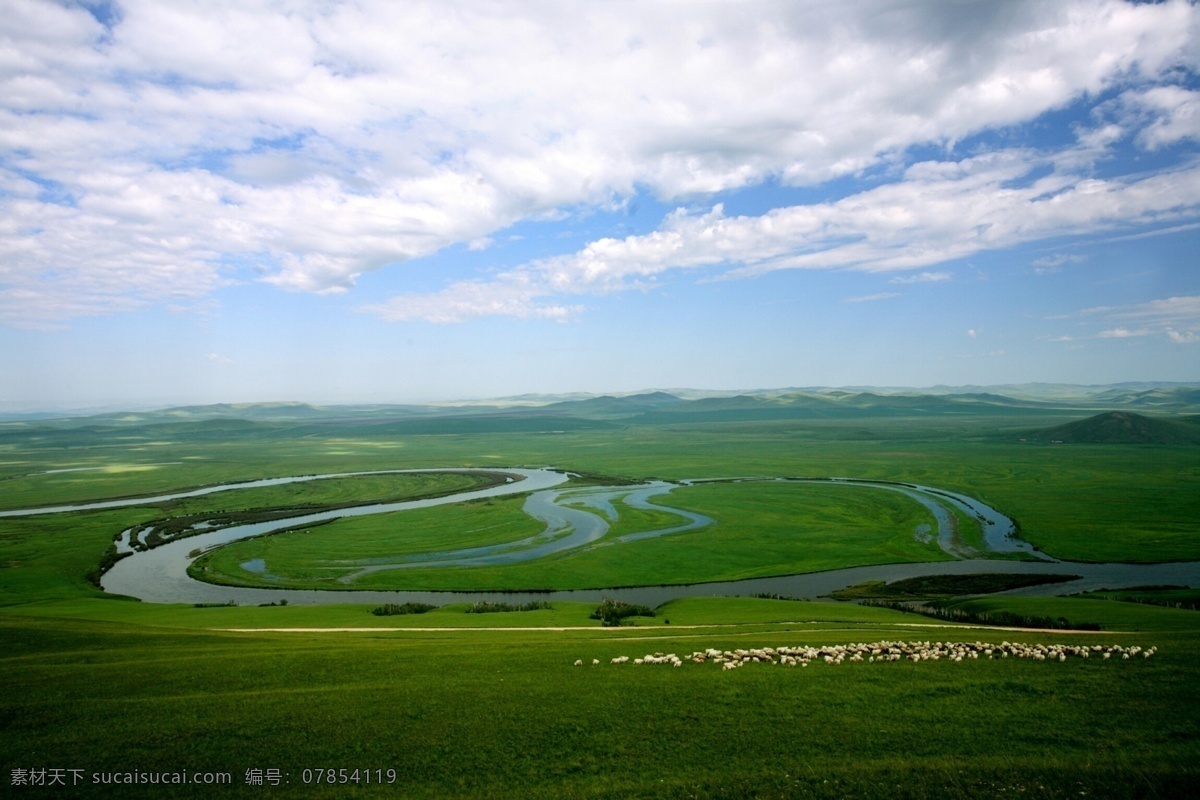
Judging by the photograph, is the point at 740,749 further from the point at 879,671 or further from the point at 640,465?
the point at 640,465

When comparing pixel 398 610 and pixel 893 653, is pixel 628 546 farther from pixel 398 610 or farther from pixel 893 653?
pixel 893 653

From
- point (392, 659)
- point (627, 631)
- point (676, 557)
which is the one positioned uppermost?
point (392, 659)

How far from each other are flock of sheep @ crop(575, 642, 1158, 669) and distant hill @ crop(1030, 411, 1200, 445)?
481ft

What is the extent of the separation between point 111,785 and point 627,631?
17.7 meters

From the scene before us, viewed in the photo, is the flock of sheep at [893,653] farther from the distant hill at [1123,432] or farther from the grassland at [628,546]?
the distant hill at [1123,432]

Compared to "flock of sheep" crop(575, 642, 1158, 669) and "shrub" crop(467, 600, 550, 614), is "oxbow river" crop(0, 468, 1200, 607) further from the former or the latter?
"flock of sheep" crop(575, 642, 1158, 669)

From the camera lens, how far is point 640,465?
396 feet

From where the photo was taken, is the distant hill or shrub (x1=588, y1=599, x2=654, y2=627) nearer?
shrub (x1=588, y1=599, x2=654, y2=627)

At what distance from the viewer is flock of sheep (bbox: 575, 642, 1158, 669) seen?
1730cm

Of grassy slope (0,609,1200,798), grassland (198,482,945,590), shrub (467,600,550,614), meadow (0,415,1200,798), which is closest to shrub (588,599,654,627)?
meadow (0,415,1200,798)

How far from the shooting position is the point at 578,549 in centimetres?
5725

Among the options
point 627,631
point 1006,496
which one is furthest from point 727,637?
point 1006,496

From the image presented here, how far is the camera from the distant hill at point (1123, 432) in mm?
129000

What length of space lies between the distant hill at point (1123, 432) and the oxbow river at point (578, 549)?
8154cm
